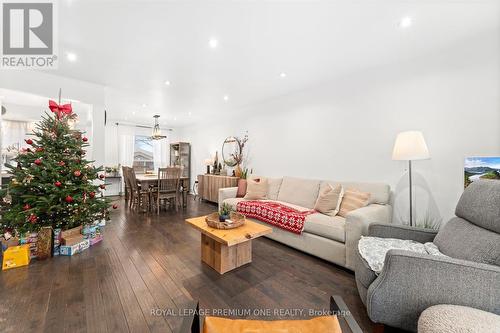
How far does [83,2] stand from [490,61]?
4.08 meters

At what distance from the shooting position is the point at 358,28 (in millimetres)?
2039

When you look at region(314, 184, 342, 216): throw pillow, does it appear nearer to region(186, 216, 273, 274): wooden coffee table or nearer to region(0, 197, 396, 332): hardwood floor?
region(0, 197, 396, 332): hardwood floor

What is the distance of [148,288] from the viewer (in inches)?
72.7

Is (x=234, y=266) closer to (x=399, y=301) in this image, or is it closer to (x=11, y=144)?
(x=399, y=301)

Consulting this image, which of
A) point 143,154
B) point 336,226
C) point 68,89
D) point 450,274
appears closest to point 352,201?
point 336,226

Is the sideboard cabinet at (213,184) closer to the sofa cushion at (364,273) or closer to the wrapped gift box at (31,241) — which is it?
the wrapped gift box at (31,241)

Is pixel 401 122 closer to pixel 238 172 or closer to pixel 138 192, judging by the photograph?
pixel 238 172

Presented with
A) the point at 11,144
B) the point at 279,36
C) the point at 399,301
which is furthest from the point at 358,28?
the point at 11,144

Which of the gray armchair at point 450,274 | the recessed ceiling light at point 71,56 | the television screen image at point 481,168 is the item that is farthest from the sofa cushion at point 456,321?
the recessed ceiling light at point 71,56

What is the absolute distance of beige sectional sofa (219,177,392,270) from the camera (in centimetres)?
213

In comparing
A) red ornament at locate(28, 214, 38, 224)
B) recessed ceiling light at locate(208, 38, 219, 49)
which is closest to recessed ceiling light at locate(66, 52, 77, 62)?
recessed ceiling light at locate(208, 38, 219, 49)

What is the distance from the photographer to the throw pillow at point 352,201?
2604mm

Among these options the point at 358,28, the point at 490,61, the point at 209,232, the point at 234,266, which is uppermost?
the point at 358,28

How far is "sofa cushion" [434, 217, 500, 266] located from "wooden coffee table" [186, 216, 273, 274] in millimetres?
1498
